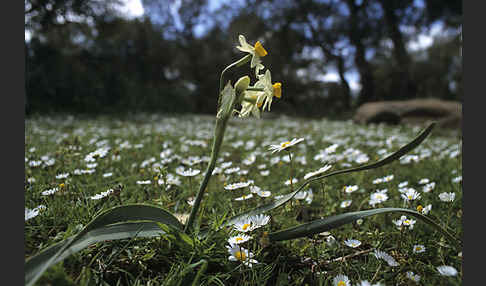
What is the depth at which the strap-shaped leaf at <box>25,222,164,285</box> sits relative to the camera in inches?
23.0

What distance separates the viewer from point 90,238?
686 mm

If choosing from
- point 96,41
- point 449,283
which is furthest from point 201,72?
point 449,283

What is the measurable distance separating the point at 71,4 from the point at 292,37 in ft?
34.2

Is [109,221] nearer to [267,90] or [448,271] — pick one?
[267,90]

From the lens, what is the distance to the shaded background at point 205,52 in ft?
21.9

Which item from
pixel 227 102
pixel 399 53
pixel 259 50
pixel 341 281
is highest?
pixel 399 53

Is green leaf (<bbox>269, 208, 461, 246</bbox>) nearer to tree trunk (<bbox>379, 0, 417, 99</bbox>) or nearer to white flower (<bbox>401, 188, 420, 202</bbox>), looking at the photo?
white flower (<bbox>401, 188, 420, 202</bbox>)

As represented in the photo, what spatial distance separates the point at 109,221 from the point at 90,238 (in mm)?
61

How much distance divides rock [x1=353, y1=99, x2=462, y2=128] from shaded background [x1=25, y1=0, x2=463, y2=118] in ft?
11.1

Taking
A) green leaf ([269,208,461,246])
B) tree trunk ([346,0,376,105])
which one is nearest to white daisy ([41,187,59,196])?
green leaf ([269,208,461,246])

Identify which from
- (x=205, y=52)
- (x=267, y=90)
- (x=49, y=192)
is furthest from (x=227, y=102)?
(x=205, y=52)

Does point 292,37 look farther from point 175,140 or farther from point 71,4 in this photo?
point 175,140

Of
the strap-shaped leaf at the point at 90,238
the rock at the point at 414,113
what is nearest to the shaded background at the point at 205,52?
the rock at the point at 414,113

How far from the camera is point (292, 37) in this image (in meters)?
14.4
